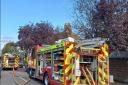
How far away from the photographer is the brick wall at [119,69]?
23.1m

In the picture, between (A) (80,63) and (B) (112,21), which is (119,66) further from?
(A) (80,63)

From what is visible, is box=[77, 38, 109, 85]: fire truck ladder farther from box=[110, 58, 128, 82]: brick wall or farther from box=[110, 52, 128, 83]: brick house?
box=[110, 58, 128, 82]: brick wall

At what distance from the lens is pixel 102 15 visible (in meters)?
20.7

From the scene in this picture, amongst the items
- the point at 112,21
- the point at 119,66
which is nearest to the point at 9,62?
the point at 119,66

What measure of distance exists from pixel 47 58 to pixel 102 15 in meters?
4.54

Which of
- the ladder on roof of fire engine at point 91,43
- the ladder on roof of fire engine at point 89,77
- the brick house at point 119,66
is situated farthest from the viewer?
the brick house at point 119,66

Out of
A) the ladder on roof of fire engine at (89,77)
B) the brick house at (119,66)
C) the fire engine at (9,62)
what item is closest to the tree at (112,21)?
Result: the brick house at (119,66)

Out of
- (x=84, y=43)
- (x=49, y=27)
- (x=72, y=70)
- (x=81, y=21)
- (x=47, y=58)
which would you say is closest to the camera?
(x=72, y=70)

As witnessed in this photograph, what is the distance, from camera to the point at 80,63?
54.3ft

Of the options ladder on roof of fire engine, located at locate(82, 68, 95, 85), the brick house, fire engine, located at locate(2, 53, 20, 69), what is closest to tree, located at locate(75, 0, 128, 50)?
the brick house

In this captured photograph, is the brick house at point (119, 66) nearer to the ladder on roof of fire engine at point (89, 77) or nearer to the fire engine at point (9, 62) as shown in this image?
the ladder on roof of fire engine at point (89, 77)

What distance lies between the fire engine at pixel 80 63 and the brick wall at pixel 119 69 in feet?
20.9

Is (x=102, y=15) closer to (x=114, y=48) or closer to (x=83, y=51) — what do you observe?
(x=114, y=48)

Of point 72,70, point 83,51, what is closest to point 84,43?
point 83,51
